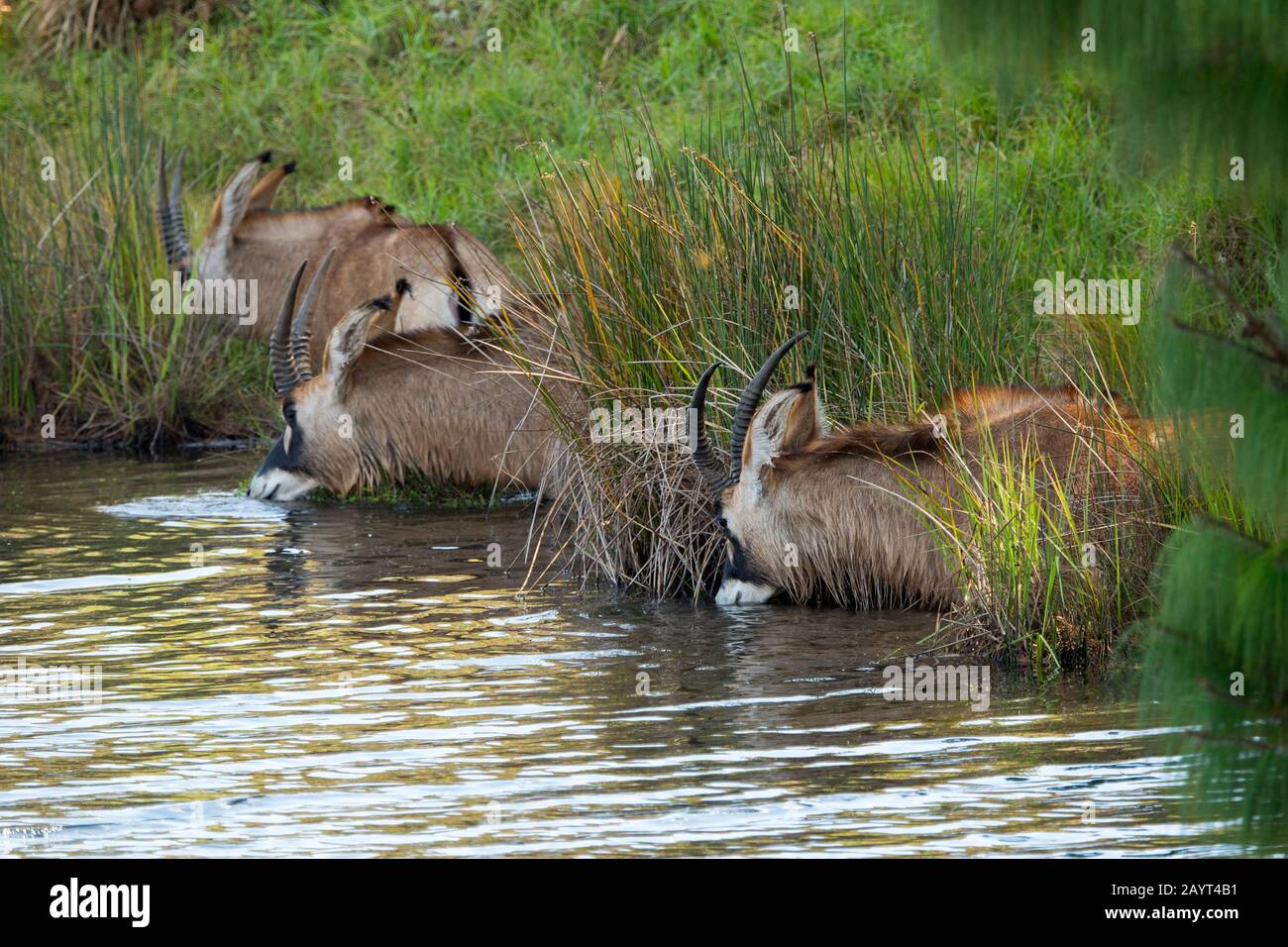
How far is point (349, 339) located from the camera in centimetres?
949

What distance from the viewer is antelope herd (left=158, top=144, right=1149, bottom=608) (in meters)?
6.67

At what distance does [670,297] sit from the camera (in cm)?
746

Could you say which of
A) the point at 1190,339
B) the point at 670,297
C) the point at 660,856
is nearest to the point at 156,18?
the point at 670,297

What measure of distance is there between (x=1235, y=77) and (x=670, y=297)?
467 cm

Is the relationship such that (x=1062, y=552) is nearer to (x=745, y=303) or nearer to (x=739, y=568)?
(x=739, y=568)

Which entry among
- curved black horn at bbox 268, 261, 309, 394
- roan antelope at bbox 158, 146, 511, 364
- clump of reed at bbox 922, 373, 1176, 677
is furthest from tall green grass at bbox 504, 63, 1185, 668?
roan antelope at bbox 158, 146, 511, 364

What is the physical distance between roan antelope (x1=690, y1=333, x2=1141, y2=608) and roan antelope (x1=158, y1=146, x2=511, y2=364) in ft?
11.3

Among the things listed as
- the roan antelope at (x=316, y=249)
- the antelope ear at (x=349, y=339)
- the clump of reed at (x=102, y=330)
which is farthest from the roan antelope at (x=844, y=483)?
the clump of reed at (x=102, y=330)

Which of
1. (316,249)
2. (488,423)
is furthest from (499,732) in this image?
(316,249)

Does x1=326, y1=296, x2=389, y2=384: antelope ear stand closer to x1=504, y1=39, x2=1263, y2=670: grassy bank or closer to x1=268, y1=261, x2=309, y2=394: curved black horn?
x1=268, y1=261, x2=309, y2=394: curved black horn

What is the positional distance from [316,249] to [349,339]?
6.50 ft
